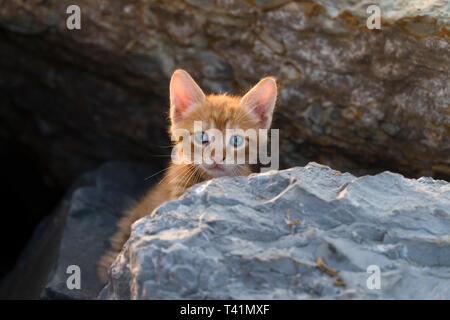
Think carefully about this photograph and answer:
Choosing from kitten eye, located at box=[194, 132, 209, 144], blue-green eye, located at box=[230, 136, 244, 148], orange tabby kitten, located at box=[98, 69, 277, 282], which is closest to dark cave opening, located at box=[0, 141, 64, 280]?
orange tabby kitten, located at box=[98, 69, 277, 282]

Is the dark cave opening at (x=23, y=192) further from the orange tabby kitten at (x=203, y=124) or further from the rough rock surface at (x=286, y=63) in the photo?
the orange tabby kitten at (x=203, y=124)

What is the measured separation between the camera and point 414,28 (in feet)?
8.78

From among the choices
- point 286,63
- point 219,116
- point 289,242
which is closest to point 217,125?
point 219,116

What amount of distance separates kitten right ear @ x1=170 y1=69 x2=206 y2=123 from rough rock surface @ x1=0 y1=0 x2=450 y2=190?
1.88 ft

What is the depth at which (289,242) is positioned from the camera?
1.77m

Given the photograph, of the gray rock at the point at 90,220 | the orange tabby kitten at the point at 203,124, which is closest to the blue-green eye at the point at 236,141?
the orange tabby kitten at the point at 203,124

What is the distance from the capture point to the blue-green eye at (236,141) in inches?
105

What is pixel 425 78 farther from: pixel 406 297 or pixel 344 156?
pixel 406 297

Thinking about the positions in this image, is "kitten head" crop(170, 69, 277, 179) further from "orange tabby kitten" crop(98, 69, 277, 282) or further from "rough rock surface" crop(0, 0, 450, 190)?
"rough rock surface" crop(0, 0, 450, 190)

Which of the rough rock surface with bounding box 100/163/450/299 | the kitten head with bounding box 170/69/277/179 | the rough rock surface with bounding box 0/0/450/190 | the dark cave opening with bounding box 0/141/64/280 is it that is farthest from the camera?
the dark cave opening with bounding box 0/141/64/280

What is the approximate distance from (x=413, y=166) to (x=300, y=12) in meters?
1.12

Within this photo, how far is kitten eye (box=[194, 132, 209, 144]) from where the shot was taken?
265 centimetres

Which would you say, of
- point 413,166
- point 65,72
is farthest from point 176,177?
point 65,72

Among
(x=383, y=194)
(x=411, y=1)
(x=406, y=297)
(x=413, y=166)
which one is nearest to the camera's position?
(x=406, y=297)
